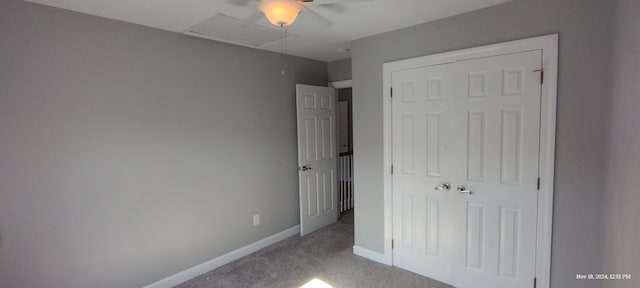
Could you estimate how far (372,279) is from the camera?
278 centimetres

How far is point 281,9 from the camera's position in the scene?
1507 millimetres

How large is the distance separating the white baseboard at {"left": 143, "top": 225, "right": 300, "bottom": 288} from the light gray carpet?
59 millimetres

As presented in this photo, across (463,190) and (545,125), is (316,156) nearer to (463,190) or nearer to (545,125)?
(463,190)

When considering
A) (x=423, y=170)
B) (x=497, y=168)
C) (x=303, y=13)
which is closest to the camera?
(x=303, y=13)

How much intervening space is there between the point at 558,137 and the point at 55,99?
11.5 feet

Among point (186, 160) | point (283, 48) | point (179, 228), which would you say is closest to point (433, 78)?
point (283, 48)

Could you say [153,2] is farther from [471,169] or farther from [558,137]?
[558,137]

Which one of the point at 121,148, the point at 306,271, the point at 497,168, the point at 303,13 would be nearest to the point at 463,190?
the point at 497,168

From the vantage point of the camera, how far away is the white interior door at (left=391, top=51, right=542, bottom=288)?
2.23 meters

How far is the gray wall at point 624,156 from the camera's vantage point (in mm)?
1384

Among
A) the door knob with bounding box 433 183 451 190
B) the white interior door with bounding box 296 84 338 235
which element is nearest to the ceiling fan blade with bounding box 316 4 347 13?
the white interior door with bounding box 296 84 338 235

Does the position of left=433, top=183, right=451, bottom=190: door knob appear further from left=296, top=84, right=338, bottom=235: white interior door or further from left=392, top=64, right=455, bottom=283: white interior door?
left=296, top=84, right=338, bottom=235: white interior door

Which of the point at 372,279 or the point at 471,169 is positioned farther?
the point at 372,279

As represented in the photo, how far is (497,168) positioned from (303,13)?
1850mm
